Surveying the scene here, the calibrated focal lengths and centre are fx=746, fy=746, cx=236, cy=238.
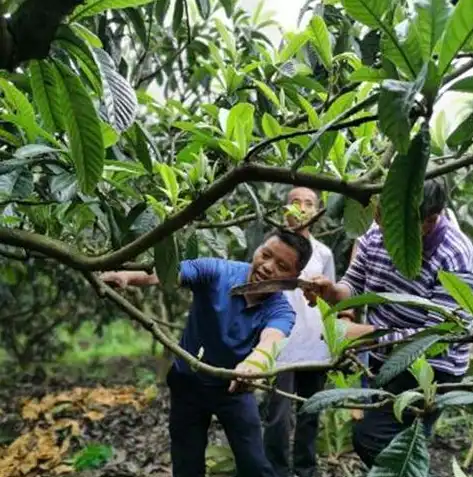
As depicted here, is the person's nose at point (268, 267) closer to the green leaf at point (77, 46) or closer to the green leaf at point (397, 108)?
the green leaf at point (77, 46)

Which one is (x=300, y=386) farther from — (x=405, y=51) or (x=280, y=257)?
(x=405, y=51)

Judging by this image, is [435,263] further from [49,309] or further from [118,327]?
[118,327]

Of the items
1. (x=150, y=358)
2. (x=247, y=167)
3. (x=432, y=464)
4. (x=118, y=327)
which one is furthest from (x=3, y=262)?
(x=118, y=327)

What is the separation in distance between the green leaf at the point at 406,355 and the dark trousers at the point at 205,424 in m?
1.28

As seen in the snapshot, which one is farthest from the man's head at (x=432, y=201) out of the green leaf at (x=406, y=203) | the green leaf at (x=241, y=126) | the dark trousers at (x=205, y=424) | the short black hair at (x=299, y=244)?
the green leaf at (x=406, y=203)

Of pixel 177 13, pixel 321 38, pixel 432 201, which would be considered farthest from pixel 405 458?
pixel 177 13

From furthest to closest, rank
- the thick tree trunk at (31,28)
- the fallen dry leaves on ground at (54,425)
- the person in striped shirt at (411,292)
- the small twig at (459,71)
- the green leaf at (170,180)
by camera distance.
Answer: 1. the fallen dry leaves on ground at (54,425)
2. the person in striped shirt at (411,292)
3. the green leaf at (170,180)
4. the small twig at (459,71)
5. the thick tree trunk at (31,28)

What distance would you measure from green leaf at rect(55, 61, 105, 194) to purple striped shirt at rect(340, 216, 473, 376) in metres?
1.06

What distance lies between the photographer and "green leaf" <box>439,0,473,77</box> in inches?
25.0

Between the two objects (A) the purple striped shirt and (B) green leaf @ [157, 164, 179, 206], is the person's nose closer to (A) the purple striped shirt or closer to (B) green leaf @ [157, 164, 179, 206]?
(A) the purple striped shirt

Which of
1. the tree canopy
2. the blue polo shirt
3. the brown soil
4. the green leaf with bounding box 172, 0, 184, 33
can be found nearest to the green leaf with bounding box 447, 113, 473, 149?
the tree canopy

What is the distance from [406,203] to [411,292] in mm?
1245

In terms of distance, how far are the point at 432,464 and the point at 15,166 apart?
252 centimetres

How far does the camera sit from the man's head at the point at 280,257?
1984mm
